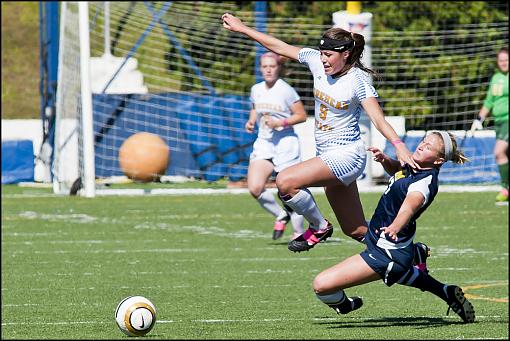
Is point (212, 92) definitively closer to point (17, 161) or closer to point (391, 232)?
point (17, 161)

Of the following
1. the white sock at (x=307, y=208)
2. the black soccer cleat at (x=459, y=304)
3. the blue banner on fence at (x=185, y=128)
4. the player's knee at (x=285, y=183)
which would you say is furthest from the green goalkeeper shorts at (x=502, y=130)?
the black soccer cleat at (x=459, y=304)

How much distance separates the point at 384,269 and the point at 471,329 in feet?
2.39

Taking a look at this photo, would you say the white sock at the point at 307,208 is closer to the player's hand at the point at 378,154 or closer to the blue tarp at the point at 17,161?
the player's hand at the point at 378,154

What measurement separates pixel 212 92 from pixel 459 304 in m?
17.1

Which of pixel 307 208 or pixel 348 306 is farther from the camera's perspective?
pixel 307 208

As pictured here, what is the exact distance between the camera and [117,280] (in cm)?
1162

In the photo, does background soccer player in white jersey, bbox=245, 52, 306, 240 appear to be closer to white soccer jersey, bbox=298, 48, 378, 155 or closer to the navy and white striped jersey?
white soccer jersey, bbox=298, 48, 378, 155

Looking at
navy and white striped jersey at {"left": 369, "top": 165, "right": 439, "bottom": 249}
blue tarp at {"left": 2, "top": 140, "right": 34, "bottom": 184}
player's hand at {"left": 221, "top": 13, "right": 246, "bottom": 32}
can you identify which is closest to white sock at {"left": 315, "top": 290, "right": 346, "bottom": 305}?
navy and white striped jersey at {"left": 369, "top": 165, "right": 439, "bottom": 249}

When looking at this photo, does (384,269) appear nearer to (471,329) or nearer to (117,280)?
(471,329)

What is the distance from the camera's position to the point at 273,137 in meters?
14.7

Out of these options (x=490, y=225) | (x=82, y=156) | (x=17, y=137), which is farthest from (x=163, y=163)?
(x=490, y=225)

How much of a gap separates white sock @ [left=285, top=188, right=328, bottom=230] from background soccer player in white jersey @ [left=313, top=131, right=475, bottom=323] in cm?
136

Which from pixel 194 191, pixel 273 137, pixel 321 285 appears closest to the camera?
pixel 321 285

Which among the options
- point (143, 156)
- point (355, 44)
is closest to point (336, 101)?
point (355, 44)
